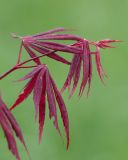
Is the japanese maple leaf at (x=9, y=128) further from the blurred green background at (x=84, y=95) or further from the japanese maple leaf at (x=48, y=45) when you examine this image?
the blurred green background at (x=84, y=95)

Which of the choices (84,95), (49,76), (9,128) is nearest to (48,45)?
(49,76)

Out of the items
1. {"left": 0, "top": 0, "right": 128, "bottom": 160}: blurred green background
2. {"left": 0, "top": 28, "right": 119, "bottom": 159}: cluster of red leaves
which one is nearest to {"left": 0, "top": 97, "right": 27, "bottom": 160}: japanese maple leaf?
{"left": 0, "top": 28, "right": 119, "bottom": 159}: cluster of red leaves

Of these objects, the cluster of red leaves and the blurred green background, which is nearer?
the cluster of red leaves

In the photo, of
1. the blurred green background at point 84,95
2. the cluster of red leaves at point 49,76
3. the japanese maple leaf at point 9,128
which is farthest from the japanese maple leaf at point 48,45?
the blurred green background at point 84,95

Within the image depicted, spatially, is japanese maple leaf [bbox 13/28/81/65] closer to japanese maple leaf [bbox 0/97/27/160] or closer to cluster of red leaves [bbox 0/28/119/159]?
cluster of red leaves [bbox 0/28/119/159]

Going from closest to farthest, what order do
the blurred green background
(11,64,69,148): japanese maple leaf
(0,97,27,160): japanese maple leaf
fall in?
(0,97,27,160): japanese maple leaf < (11,64,69,148): japanese maple leaf < the blurred green background

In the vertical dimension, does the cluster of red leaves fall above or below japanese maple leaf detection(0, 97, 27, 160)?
above

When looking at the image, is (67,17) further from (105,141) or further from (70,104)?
(105,141)

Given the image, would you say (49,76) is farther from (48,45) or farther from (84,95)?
(84,95)
